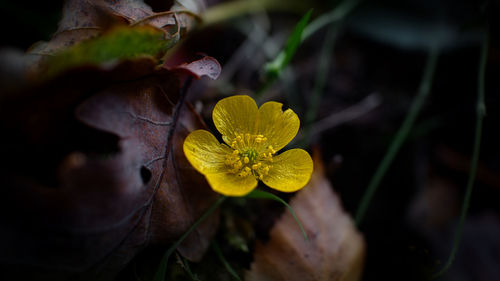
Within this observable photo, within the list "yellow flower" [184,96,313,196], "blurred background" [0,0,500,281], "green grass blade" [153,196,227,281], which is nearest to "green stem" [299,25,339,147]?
"blurred background" [0,0,500,281]

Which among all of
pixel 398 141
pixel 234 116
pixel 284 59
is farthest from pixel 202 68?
pixel 398 141

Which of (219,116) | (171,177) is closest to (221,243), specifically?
(171,177)

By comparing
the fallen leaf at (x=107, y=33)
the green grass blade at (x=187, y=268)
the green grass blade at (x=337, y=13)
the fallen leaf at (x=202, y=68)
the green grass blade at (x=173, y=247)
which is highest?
the fallen leaf at (x=107, y=33)

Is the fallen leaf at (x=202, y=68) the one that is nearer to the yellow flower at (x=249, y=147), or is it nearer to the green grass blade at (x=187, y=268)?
the yellow flower at (x=249, y=147)

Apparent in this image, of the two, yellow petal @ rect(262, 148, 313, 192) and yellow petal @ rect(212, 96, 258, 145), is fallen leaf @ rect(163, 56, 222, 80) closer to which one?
yellow petal @ rect(212, 96, 258, 145)

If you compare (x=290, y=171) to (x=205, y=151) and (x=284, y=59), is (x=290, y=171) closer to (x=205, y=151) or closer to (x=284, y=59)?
(x=205, y=151)

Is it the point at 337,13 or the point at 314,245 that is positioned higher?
the point at 337,13

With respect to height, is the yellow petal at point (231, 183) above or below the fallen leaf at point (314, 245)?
above

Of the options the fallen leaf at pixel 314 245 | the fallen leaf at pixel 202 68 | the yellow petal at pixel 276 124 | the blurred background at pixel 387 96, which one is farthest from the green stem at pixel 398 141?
the fallen leaf at pixel 202 68
